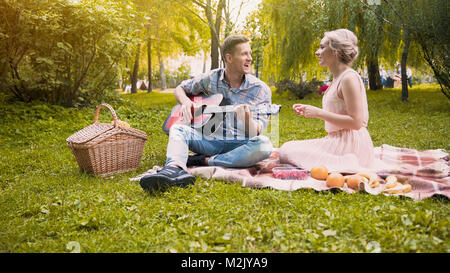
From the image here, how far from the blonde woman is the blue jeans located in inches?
16.3

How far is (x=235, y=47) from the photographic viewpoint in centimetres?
363

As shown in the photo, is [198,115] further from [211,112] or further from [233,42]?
[233,42]

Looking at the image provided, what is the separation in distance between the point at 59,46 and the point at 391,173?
669 centimetres

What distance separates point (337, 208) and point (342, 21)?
363 inches

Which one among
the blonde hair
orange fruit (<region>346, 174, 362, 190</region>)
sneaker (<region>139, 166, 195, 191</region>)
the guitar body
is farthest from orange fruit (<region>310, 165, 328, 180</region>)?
the guitar body

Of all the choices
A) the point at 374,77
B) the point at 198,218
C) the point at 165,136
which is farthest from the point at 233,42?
the point at 374,77

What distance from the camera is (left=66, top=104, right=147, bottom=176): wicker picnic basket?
3.52 meters

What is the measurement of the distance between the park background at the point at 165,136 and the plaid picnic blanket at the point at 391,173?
118mm

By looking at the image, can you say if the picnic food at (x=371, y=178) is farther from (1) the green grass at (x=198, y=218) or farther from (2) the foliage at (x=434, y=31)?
(2) the foliage at (x=434, y=31)

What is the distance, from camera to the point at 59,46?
7445mm

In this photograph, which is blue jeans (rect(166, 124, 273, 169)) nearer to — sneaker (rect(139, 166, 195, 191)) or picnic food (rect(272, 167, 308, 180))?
sneaker (rect(139, 166, 195, 191))

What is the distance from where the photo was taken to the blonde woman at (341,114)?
10.7 ft

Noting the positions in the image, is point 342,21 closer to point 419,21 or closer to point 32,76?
point 419,21
